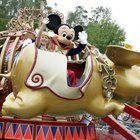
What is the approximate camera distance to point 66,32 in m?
3.41

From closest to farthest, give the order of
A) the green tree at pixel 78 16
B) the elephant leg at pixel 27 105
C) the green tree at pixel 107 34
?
the elephant leg at pixel 27 105 → the green tree at pixel 107 34 → the green tree at pixel 78 16

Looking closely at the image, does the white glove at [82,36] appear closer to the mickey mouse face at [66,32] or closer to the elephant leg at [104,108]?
the elephant leg at [104,108]

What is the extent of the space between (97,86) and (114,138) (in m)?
3.67

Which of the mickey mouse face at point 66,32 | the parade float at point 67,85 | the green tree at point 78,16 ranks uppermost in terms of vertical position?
A: the green tree at point 78,16

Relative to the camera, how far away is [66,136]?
4.50 m

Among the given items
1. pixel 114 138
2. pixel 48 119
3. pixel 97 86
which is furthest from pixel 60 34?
pixel 114 138

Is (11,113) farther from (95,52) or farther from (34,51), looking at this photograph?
(95,52)

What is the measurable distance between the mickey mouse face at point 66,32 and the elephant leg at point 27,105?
3.19ft

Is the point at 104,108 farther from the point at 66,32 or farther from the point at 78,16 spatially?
the point at 78,16

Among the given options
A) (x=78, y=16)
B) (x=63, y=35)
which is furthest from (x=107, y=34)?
(x=63, y=35)

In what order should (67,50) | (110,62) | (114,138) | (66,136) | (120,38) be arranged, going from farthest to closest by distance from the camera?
(120,38) < (114,138) < (66,136) < (67,50) < (110,62)

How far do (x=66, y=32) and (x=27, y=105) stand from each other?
1.12 m

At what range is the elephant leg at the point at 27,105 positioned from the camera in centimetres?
247

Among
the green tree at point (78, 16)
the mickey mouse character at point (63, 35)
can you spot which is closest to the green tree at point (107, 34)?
the green tree at point (78, 16)
